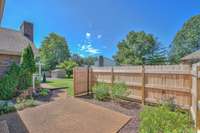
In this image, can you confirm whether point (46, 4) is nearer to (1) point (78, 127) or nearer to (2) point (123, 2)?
(2) point (123, 2)

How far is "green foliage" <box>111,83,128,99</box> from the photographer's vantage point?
6.97 m

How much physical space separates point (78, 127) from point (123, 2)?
8.76 m

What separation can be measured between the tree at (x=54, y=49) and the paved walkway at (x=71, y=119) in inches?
1152

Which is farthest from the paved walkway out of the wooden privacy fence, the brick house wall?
the brick house wall

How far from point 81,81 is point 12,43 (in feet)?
21.0

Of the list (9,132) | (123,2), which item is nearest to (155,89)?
(9,132)

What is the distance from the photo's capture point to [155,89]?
253 inches

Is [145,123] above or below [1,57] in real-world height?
below

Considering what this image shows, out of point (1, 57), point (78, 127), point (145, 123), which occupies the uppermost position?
point (1, 57)

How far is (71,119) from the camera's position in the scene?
4863 millimetres

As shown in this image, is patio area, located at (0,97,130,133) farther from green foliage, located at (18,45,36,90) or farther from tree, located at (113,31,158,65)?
tree, located at (113,31,158,65)

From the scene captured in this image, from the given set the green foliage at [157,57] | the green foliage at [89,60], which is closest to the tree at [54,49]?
the green foliage at [89,60]

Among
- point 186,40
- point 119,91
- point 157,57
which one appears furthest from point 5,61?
point 186,40

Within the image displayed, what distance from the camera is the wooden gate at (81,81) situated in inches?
345
